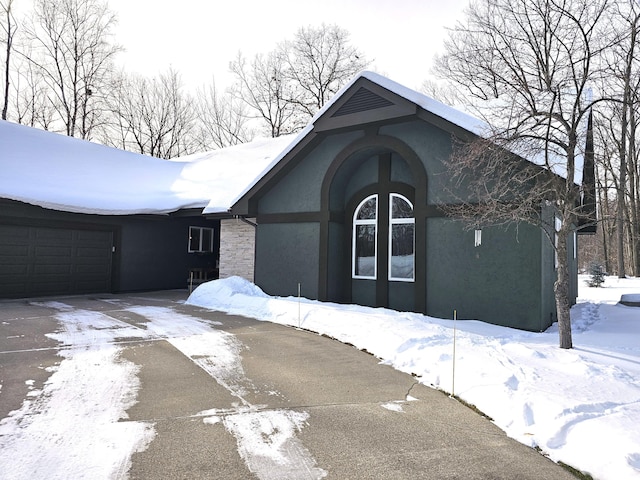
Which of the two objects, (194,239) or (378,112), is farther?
(194,239)

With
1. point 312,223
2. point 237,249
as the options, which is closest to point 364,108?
point 312,223

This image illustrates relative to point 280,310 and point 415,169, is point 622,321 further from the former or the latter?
point 280,310

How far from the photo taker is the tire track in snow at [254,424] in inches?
128

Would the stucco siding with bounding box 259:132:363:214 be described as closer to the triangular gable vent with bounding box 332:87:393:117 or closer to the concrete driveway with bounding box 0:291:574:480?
the triangular gable vent with bounding box 332:87:393:117

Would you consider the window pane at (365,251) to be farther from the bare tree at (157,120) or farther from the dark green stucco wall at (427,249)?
the bare tree at (157,120)

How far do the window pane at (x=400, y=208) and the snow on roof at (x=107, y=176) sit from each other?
5384mm

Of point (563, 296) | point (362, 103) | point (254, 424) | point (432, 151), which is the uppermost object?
point (362, 103)

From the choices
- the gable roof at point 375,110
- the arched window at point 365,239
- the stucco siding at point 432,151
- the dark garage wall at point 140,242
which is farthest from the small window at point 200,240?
the stucco siding at point 432,151

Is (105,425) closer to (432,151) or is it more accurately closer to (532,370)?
(532,370)

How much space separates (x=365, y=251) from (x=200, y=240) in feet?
31.0

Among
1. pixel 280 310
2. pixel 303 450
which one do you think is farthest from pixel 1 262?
pixel 303 450

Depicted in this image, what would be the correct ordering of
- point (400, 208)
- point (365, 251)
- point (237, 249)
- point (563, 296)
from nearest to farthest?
point (563, 296), point (400, 208), point (365, 251), point (237, 249)

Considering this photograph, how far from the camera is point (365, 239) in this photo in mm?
12102

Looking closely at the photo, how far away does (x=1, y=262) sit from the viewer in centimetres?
1309
